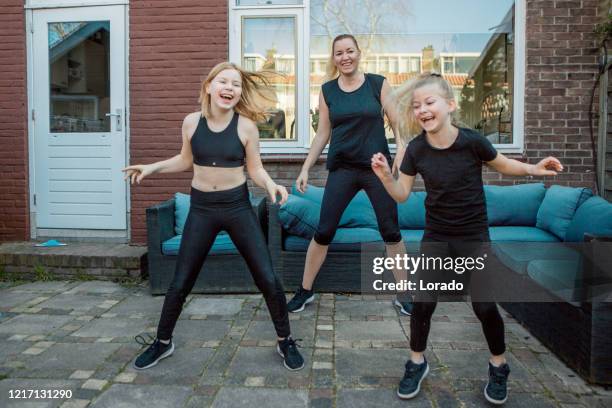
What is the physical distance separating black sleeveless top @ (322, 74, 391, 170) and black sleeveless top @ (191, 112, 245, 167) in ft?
3.13

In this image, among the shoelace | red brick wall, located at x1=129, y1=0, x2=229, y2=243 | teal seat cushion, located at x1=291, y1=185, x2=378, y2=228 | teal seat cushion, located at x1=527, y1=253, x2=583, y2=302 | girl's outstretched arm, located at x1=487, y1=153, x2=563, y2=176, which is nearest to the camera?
girl's outstretched arm, located at x1=487, y1=153, x2=563, y2=176

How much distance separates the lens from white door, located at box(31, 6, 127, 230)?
6023 millimetres

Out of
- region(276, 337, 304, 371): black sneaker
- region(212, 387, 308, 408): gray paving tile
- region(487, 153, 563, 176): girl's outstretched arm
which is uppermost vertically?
region(487, 153, 563, 176): girl's outstretched arm

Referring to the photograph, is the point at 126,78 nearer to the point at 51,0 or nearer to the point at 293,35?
the point at 51,0

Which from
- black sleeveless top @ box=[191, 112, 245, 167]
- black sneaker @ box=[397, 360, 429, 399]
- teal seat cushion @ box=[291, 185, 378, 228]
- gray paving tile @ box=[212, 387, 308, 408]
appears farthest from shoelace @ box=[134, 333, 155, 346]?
teal seat cushion @ box=[291, 185, 378, 228]

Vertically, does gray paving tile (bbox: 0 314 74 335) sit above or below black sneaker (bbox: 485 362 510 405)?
below

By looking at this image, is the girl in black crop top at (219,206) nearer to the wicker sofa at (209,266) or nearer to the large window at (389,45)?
the wicker sofa at (209,266)

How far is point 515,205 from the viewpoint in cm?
518

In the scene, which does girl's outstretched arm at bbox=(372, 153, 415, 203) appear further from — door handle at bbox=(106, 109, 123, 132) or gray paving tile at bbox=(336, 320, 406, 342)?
door handle at bbox=(106, 109, 123, 132)

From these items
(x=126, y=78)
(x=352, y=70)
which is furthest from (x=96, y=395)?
(x=126, y=78)

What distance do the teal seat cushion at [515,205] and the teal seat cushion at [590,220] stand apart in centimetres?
72

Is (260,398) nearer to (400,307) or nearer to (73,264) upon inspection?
(400,307)

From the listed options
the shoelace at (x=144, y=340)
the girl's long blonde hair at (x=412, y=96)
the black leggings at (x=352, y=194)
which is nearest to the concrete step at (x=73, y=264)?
the shoelace at (x=144, y=340)

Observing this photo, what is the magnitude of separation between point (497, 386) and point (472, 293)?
457mm
